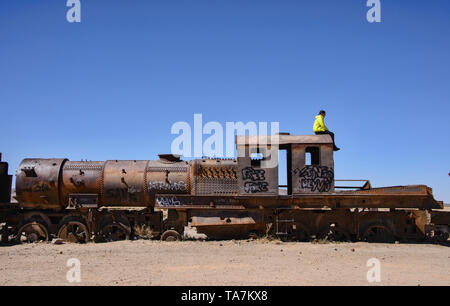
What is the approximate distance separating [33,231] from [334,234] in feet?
38.1

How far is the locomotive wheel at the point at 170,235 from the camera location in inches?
551

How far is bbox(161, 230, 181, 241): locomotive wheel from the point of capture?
13992 mm

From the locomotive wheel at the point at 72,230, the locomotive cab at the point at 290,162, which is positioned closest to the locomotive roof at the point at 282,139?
the locomotive cab at the point at 290,162

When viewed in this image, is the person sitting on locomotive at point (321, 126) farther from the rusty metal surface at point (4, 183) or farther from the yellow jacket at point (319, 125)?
the rusty metal surface at point (4, 183)

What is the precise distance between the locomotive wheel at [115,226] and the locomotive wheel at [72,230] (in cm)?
60

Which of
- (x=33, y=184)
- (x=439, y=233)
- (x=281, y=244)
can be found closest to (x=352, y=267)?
(x=281, y=244)

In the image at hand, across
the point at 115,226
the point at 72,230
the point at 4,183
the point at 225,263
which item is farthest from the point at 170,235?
the point at 4,183

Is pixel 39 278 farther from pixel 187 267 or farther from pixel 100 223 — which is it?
pixel 100 223

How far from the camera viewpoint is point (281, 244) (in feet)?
41.9

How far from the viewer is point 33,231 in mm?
14688

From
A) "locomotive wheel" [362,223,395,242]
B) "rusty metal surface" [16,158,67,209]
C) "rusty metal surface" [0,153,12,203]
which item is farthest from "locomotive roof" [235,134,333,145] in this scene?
"rusty metal surface" [0,153,12,203]

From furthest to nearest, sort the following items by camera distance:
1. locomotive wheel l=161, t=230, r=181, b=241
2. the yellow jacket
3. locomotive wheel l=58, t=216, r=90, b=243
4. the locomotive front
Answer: the locomotive front
locomotive wheel l=58, t=216, r=90, b=243
the yellow jacket
locomotive wheel l=161, t=230, r=181, b=241

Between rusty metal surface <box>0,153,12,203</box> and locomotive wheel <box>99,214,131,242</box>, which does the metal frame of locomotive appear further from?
A: rusty metal surface <box>0,153,12,203</box>

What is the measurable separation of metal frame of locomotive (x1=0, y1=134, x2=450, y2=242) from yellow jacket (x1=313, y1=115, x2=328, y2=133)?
47cm
